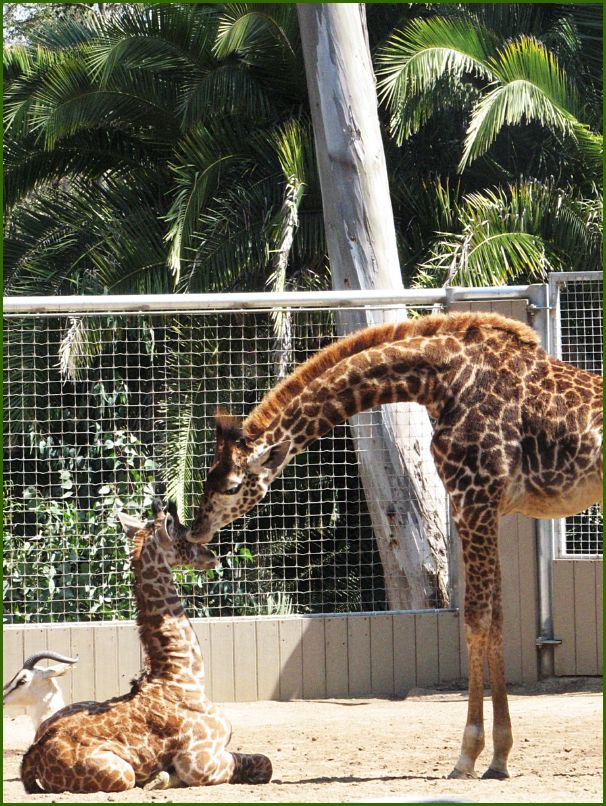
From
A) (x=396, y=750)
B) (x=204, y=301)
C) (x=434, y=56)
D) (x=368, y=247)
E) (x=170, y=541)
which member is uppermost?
(x=434, y=56)

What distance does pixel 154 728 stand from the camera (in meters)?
5.43

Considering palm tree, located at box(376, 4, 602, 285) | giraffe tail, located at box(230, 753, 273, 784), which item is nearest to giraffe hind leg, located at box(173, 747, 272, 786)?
giraffe tail, located at box(230, 753, 273, 784)

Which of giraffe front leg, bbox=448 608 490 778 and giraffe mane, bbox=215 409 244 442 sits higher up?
giraffe mane, bbox=215 409 244 442

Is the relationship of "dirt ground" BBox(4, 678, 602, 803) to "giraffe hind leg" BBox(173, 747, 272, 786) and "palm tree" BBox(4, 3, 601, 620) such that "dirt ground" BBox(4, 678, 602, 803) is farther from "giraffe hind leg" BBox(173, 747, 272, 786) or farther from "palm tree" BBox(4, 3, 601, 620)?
"palm tree" BBox(4, 3, 601, 620)

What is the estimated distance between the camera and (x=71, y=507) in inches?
328

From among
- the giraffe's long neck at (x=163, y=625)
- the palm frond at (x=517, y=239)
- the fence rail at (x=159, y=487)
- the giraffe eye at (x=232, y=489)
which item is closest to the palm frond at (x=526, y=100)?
the palm frond at (x=517, y=239)

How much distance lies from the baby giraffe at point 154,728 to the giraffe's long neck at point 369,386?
83cm

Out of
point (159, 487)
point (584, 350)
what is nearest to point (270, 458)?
point (584, 350)

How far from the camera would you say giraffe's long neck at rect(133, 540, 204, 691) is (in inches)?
224

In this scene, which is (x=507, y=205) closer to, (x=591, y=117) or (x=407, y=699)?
(x=591, y=117)

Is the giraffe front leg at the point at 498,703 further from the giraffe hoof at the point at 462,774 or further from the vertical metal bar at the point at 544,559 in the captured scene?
the vertical metal bar at the point at 544,559

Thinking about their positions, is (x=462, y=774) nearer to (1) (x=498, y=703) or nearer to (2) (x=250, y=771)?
(1) (x=498, y=703)

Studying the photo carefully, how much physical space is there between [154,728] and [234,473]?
139 centimetres

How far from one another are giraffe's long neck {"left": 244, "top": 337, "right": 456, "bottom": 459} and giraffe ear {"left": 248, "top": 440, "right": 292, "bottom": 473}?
36 millimetres
